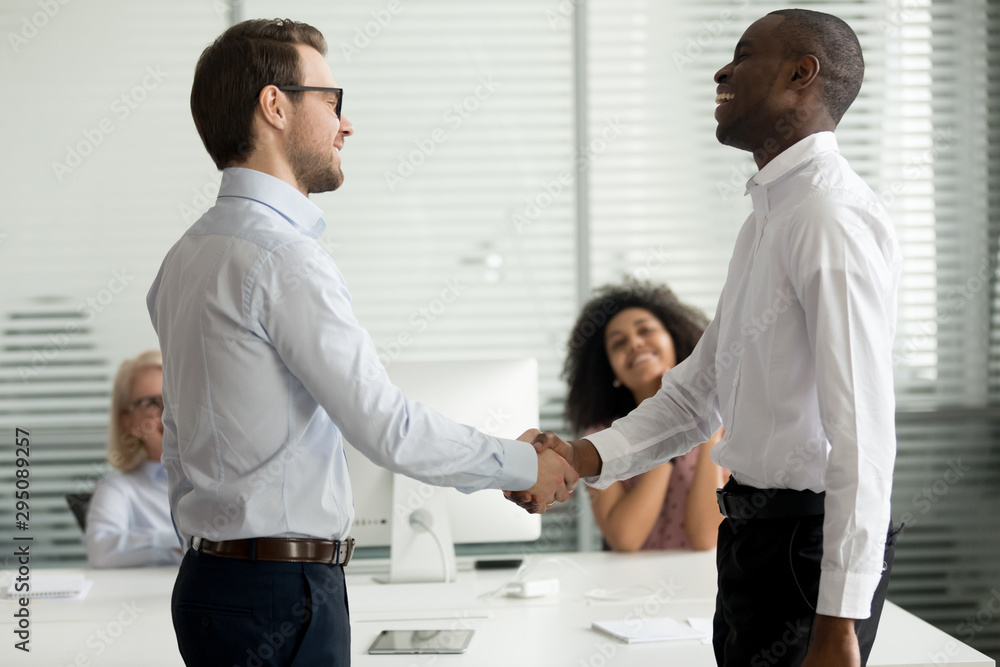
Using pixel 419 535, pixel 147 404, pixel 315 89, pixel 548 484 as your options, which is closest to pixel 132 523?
pixel 147 404

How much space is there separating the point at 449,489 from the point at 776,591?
43.1 inches

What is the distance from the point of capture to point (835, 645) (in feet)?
4.00

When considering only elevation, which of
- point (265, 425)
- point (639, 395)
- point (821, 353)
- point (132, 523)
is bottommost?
point (132, 523)

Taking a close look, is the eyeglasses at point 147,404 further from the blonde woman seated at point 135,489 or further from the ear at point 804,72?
the ear at point 804,72

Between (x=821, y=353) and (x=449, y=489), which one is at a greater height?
(x=821, y=353)

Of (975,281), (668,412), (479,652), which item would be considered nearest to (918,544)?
(975,281)

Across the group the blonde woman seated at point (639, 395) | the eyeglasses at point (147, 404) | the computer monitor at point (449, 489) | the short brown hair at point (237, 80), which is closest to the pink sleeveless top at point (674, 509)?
the blonde woman seated at point (639, 395)

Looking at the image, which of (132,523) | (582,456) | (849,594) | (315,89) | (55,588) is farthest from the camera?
(132,523)

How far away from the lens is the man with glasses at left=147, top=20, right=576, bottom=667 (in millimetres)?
1373

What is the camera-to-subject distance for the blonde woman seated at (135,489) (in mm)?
2738

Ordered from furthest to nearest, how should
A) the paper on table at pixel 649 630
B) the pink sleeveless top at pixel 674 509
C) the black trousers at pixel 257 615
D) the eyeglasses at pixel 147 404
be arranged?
the eyeglasses at pixel 147 404 → the pink sleeveless top at pixel 674 509 → the paper on table at pixel 649 630 → the black trousers at pixel 257 615

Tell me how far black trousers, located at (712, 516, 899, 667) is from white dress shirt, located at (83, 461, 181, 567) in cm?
191

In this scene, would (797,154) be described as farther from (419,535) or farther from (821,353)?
(419,535)

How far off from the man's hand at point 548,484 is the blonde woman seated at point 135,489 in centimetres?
140
